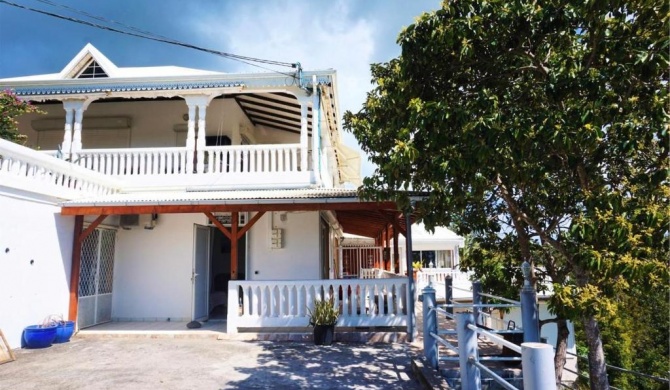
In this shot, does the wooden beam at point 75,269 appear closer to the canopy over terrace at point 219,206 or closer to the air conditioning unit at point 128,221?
the canopy over terrace at point 219,206

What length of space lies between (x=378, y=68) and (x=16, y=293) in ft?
25.9

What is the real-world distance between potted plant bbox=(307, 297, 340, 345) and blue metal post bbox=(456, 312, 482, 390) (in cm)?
424

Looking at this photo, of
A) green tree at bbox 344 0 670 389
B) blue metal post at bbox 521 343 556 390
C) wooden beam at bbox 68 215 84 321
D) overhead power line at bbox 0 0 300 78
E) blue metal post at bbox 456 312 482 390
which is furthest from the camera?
wooden beam at bbox 68 215 84 321

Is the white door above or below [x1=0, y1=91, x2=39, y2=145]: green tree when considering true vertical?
below

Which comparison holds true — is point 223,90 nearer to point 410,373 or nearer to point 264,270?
point 264,270

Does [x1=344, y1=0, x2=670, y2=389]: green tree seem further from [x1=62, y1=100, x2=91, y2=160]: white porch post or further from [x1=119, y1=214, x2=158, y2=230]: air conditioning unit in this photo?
[x1=62, y1=100, x2=91, y2=160]: white porch post

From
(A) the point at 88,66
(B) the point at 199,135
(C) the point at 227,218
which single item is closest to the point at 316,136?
(B) the point at 199,135

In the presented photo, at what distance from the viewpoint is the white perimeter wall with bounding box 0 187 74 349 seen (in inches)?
310

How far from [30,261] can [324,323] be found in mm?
5965

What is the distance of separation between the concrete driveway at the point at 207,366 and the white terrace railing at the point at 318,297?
58 cm

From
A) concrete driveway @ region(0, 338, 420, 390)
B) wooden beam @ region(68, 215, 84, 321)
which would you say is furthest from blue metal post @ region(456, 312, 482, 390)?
wooden beam @ region(68, 215, 84, 321)

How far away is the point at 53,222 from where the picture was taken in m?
9.20

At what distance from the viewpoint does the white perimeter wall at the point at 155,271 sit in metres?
11.0

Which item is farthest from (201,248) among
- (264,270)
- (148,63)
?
(148,63)
